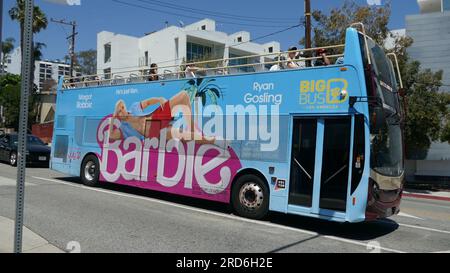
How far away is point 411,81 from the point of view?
21.6m

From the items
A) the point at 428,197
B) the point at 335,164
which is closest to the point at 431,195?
the point at 428,197

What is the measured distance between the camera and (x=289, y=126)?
9141mm

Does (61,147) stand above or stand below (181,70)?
below

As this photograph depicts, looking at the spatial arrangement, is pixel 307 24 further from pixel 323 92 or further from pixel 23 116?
pixel 23 116

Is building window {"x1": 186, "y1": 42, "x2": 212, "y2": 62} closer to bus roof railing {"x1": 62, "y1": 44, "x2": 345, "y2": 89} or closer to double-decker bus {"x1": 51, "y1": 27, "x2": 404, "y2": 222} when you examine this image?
bus roof railing {"x1": 62, "y1": 44, "x2": 345, "y2": 89}

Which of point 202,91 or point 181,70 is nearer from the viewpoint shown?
point 202,91

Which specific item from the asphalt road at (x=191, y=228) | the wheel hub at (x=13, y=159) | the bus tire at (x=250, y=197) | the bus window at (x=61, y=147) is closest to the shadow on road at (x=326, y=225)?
the asphalt road at (x=191, y=228)

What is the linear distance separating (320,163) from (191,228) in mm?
2671

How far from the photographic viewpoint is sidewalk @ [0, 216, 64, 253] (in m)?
6.43

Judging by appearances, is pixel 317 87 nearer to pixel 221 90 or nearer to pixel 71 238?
pixel 221 90

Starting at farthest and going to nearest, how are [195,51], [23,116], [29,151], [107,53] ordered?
[107,53] < [195,51] < [29,151] < [23,116]

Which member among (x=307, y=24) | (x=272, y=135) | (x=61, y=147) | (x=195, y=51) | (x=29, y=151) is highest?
(x=195, y=51)

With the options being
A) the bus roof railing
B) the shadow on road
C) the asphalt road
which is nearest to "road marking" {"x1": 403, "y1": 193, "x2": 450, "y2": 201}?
the asphalt road

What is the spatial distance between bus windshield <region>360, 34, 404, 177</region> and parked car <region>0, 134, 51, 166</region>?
16182 millimetres
